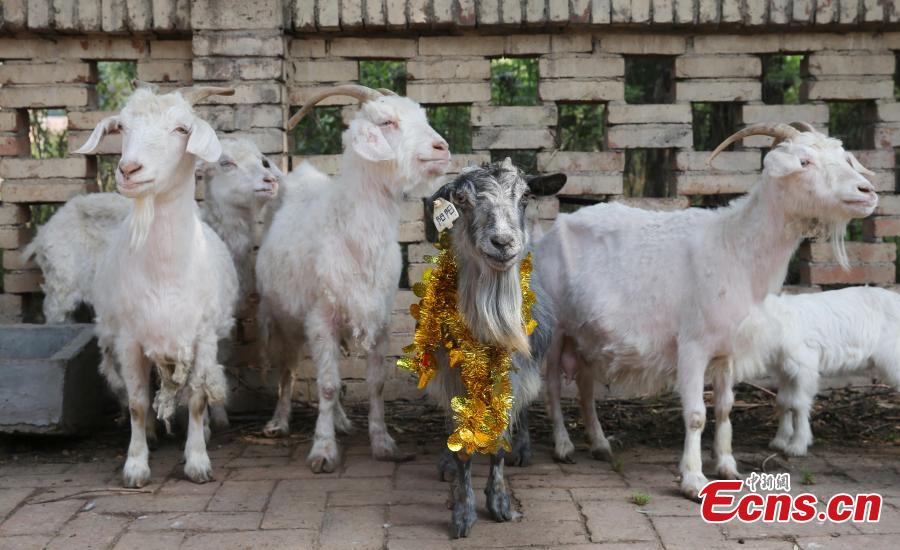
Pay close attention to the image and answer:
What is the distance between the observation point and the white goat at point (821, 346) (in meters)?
5.12

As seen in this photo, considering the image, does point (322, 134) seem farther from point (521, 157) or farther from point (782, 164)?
point (782, 164)

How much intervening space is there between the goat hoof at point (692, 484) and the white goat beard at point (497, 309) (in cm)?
115

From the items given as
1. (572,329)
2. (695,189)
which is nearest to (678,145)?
(695,189)

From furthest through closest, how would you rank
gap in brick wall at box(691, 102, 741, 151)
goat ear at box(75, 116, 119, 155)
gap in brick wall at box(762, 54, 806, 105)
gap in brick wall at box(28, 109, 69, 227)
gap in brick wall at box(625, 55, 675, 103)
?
gap in brick wall at box(625, 55, 675, 103)
gap in brick wall at box(762, 54, 806, 105)
gap in brick wall at box(28, 109, 69, 227)
gap in brick wall at box(691, 102, 741, 151)
goat ear at box(75, 116, 119, 155)

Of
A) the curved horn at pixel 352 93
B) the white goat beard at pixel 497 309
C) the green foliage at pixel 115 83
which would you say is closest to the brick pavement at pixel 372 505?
the white goat beard at pixel 497 309

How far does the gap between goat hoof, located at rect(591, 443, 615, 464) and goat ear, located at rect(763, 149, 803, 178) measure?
1.75 metres

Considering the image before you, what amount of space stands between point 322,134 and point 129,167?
4915 mm

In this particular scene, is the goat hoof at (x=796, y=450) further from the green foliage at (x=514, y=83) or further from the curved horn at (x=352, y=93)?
the green foliage at (x=514, y=83)

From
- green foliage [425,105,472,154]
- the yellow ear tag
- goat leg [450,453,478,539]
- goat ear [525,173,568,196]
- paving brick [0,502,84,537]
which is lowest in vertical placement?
paving brick [0,502,84,537]

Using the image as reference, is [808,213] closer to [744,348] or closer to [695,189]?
[744,348]

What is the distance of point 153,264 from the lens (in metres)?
4.56

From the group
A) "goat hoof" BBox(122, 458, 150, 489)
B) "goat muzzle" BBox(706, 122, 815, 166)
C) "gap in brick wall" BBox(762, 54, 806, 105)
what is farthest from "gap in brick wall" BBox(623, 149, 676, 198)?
"goat hoof" BBox(122, 458, 150, 489)

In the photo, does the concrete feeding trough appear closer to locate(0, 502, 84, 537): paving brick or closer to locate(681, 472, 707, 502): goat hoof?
locate(0, 502, 84, 537): paving brick

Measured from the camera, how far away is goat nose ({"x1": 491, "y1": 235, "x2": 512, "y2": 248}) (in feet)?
12.5
